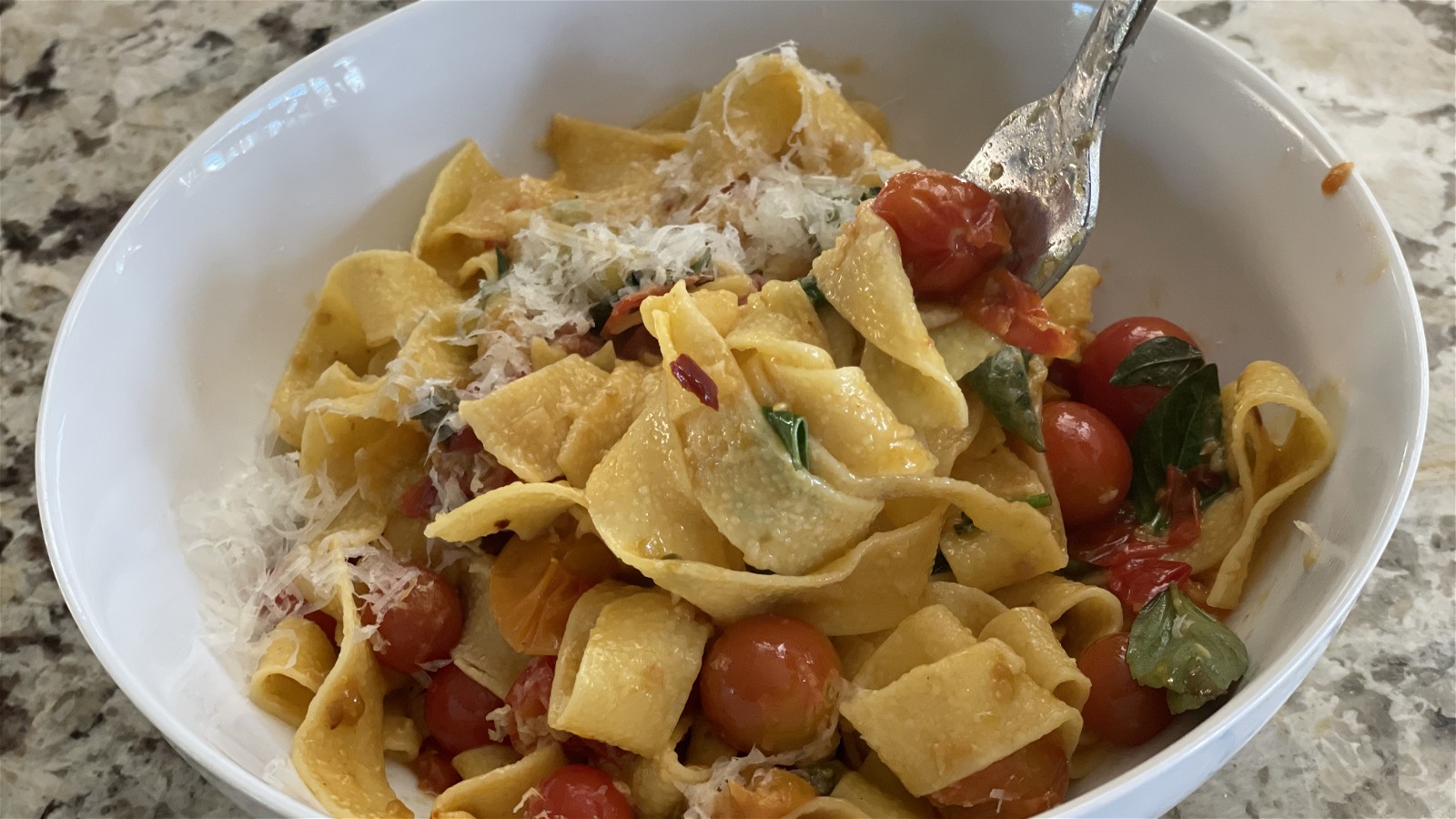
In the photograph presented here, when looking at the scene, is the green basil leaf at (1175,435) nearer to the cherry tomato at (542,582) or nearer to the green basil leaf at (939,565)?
the green basil leaf at (939,565)

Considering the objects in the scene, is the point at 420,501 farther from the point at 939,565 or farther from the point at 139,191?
the point at 139,191

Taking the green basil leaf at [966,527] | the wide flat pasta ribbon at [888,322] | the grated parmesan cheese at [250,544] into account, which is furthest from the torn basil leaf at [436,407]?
the green basil leaf at [966,527]

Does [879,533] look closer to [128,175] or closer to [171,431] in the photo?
[171,431]

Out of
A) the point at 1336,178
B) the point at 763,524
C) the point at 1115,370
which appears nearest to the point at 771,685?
the point at 763,524

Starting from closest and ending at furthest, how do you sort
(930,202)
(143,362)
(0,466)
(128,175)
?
(930,202)
(143,362)
(0,466)
(128,175)

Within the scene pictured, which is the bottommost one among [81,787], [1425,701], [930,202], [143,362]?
[1425,701]

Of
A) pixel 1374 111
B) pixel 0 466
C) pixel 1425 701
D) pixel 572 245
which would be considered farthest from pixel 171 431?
pixel 1374 111
